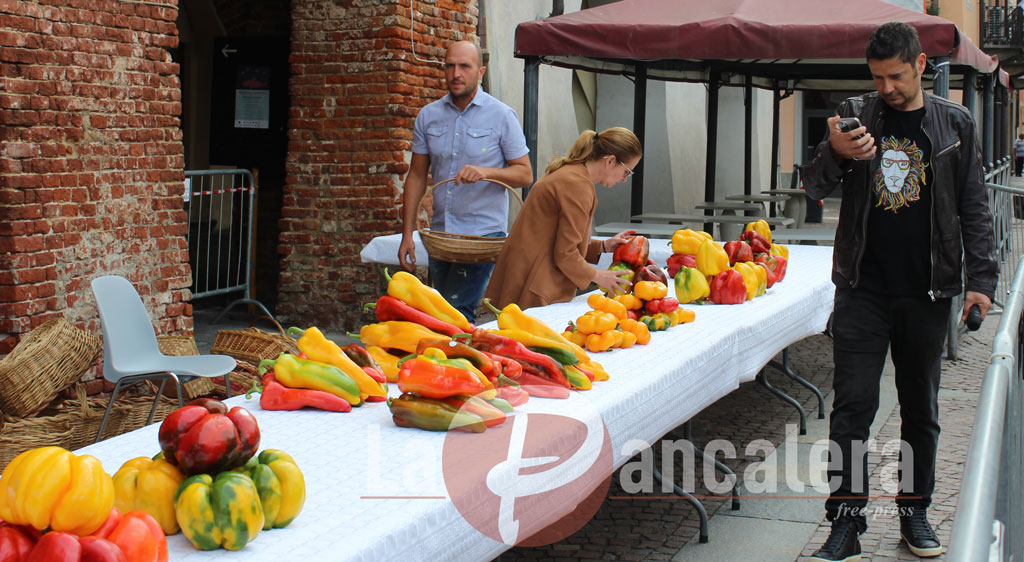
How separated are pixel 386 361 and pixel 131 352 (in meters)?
2.10

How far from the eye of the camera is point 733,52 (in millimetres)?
7883

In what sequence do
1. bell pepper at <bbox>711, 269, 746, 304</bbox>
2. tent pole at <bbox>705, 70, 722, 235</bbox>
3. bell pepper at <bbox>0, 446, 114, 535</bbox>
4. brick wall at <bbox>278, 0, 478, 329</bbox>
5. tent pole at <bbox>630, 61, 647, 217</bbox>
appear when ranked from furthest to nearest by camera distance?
tent pole at <bbox>705, 70, 722, 235</bbox>
tent pole at <bbox>630, 61, 647, 217</bbox>
brick wall at <bbox>278, 0, 478, 329</bbox>
bell pepper at <bbox>711, 269, 746, 304</bbox>
bell pepper at <bbox>0, 446, 114, 535</bbox>

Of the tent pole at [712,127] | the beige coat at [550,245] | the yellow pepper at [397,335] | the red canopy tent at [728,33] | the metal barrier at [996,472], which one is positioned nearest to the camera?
the metal barrier at [996,472]

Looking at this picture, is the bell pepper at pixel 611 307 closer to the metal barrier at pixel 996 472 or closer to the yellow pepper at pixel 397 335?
the yellow pepper at pixel 397 335

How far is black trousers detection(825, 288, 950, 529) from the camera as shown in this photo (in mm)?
3828

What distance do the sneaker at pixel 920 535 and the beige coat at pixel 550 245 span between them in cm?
159

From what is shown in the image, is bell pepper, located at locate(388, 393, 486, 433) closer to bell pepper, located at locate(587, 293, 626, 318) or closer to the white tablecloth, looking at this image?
the white tablecloth

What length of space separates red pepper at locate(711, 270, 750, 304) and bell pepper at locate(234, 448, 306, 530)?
318 cm

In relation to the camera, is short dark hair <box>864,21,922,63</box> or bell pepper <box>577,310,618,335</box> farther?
bell pepper <box>577,310,618,335</box>

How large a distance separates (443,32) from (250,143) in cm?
205

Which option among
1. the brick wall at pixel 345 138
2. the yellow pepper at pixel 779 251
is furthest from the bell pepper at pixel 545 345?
the brick wall at pixel 345 138

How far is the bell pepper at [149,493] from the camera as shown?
2033 millimetres

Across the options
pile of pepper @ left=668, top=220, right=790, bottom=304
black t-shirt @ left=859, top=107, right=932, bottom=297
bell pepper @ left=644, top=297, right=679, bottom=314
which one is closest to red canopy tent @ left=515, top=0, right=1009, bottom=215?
pile of pepper @ left=668, top=220, right=790, bottom=304

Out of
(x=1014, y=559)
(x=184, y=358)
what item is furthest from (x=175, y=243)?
(x=1014, y=559)
